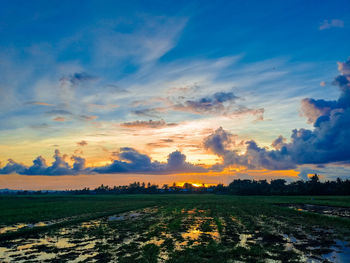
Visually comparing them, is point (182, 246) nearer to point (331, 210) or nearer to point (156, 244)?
point (156, 244)

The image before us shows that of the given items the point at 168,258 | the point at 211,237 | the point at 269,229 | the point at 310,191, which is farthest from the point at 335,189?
the point at 168,258

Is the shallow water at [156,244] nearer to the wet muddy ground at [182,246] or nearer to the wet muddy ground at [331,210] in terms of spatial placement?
the wet muddy ground at [182,246]

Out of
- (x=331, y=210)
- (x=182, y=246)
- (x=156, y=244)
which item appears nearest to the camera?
(x=182, y=246)

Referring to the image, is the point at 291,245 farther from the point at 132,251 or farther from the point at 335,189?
the point at 335,189

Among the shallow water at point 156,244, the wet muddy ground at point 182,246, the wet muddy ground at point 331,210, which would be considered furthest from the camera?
the wet muddy ground at point 331,210

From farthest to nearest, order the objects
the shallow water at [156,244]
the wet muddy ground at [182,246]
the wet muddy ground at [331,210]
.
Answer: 1. the wet muddy ground at [331,210]
2. the shallow water at [156,244]
3. the wet muddy ground at [182,246]

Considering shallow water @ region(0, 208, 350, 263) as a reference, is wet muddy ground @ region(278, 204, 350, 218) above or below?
below

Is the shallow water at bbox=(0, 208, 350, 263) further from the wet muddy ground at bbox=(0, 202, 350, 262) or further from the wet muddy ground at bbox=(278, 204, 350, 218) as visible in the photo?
the wet muddy ground at bbox=(278, 204, 350, 218)

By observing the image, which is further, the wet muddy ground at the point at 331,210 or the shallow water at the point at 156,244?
the wet muddy ground at the point at 331,210

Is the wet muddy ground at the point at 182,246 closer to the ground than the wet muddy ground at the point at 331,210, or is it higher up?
higher up

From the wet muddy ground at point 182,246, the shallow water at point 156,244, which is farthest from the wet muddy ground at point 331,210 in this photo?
the shallow water at point 156,244

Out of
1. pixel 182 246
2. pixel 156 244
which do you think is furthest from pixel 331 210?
pixel 156 244

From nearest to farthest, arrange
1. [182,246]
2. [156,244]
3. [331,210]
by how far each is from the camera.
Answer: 1. [182,246]
2. [156,244]
3. [331,210]

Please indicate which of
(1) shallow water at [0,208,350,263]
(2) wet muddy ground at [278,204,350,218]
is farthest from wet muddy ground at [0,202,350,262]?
(2) wet muddy ground at [278,204,350,218]
